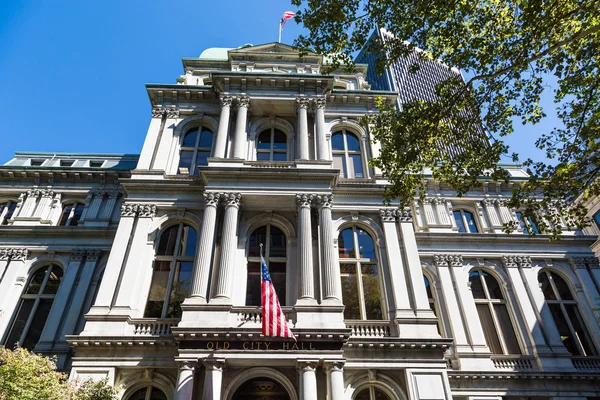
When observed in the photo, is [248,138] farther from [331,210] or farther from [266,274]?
[266,274]

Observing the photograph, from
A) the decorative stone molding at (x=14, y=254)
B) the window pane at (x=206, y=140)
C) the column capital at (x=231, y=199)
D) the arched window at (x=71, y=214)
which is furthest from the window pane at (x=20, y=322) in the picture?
the column capital at (x=231, y=199)

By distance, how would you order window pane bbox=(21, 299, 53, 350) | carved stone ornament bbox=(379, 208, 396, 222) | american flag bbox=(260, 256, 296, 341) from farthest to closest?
window pane bbox=(21, 299, 53, 350) → carved stone ornament bbox=(379, 208, 396, 222) → american flag bbox=(260, 256, 296, 341)

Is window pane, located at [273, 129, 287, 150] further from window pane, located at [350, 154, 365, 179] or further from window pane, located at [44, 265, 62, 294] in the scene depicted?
window pane, located at [44, 265, 62, 294]

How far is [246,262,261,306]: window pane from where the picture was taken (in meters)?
19.5

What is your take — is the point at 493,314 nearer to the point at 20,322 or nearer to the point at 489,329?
the point at 489,329

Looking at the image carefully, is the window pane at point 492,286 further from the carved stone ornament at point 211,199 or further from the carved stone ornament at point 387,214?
the carved stone ornament at point 211,199

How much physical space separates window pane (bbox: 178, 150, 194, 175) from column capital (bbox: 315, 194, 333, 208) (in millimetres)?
8316

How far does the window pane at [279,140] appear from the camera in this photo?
25.7m

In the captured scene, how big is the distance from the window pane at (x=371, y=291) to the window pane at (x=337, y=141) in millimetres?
8339

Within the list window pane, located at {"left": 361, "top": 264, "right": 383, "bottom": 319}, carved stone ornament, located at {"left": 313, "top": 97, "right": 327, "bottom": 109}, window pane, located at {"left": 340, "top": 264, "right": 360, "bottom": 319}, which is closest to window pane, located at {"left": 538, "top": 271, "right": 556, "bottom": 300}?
window pane, located at {"left": 361, "top": 264, "right": 383, "bottom": 319}

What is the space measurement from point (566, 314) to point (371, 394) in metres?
15.8

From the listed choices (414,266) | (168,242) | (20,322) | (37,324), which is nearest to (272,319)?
(414,266)

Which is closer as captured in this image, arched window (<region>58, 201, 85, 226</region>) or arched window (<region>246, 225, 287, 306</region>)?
arched window (<region>246, 225, 287, 306</region>)

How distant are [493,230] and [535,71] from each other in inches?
552
